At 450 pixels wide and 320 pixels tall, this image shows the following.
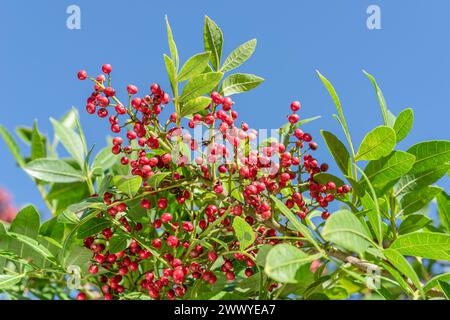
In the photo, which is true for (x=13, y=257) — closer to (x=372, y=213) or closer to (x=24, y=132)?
(x=372, y=213)

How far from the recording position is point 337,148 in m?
1.09

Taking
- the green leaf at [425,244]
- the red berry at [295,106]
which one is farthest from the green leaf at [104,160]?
the green leaf at [425,244]

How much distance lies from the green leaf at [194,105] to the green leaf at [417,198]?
1.52 feet

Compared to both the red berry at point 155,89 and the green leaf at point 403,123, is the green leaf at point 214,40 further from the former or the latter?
the green leaf at point 403,123

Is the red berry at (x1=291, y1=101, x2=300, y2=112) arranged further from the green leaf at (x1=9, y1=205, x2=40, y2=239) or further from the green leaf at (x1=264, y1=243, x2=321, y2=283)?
the green leaf at (x1=9, y1=205, x2=40, y2=239)

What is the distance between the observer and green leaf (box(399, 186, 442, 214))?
115 cm

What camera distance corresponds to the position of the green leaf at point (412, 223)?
3.84 feet

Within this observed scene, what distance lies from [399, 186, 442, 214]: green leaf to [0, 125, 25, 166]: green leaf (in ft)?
4.00

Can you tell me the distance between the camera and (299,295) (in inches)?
48.6

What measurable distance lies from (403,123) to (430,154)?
80 millimetres

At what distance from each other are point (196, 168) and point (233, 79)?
8.4 inches

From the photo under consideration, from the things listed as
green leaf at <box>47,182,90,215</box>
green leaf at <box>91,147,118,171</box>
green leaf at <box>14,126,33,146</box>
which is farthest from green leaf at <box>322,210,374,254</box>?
green leaf at <box>14,126,33,146</box>
